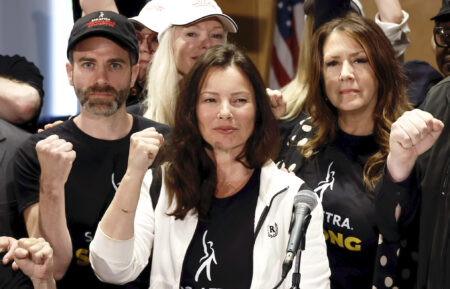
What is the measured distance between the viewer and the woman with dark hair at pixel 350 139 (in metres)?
2.57

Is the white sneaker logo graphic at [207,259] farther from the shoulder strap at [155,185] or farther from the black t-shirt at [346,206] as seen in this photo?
the black t-shirt at [346,206]

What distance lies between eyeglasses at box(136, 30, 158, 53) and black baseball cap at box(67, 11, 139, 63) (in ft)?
2.99

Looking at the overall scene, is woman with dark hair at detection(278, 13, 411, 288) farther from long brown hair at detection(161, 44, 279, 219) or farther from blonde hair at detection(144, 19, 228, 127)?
blonde hair at detection(144, 19, 228, 127)

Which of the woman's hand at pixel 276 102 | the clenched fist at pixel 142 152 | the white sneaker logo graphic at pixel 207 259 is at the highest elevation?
the woman's hand at pixel 276 102

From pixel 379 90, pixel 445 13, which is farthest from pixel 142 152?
pixel 445 13

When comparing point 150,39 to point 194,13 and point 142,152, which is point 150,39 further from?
point 142,152

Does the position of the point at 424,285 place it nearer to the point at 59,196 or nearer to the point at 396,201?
the point at 396,201

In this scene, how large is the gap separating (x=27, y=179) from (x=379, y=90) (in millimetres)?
1539

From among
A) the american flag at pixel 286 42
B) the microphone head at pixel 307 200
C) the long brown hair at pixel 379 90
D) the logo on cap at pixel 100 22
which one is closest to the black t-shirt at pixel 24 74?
the logo on cap at pixel 100 22

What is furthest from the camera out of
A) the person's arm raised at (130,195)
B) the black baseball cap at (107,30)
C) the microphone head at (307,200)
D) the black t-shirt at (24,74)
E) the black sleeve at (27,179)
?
the black t-shirt at (24,74)

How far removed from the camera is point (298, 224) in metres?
1.87

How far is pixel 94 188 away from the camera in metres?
2.55

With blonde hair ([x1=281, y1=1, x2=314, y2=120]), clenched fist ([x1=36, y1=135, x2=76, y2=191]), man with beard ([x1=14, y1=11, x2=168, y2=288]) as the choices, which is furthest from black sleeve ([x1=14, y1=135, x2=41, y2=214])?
blonde hair ([x1=281, y1=1, x2=314, y2=120])

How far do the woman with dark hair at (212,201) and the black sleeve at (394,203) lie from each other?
247 mm
